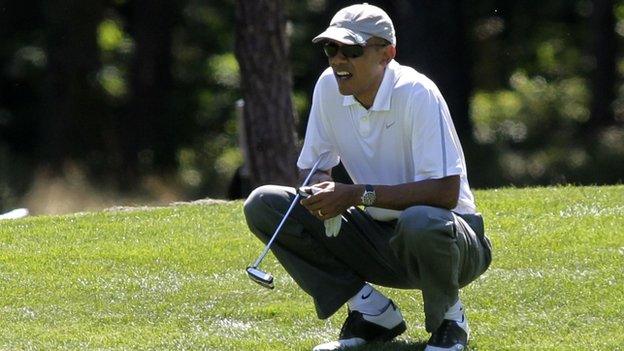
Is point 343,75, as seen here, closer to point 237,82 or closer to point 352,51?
point 352,51

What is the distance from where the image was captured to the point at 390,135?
516 cm

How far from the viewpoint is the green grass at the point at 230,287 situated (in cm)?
564

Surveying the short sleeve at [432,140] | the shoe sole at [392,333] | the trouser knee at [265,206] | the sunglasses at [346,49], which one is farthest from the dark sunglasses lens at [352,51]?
the shoe sole at [392,333]

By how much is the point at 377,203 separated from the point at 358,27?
2.07 feet

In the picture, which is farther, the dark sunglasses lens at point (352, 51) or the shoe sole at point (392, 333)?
the shoe sole at point (392, 333)

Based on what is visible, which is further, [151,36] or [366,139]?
[151,36]

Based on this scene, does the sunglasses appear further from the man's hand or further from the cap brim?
the man's hand

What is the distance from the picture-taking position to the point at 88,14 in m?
20.8

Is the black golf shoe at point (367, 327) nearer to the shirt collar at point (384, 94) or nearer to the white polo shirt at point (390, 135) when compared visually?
the white polo shirt at point (390, 135)

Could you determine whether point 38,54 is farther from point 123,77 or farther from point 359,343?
point 359,343

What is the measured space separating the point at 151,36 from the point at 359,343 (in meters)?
17.7

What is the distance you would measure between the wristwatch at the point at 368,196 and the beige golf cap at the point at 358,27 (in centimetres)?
52

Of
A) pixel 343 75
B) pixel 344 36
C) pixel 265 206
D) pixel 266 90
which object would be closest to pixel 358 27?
pixel 344 36

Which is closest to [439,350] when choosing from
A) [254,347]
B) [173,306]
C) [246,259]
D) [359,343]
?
[359,343]
